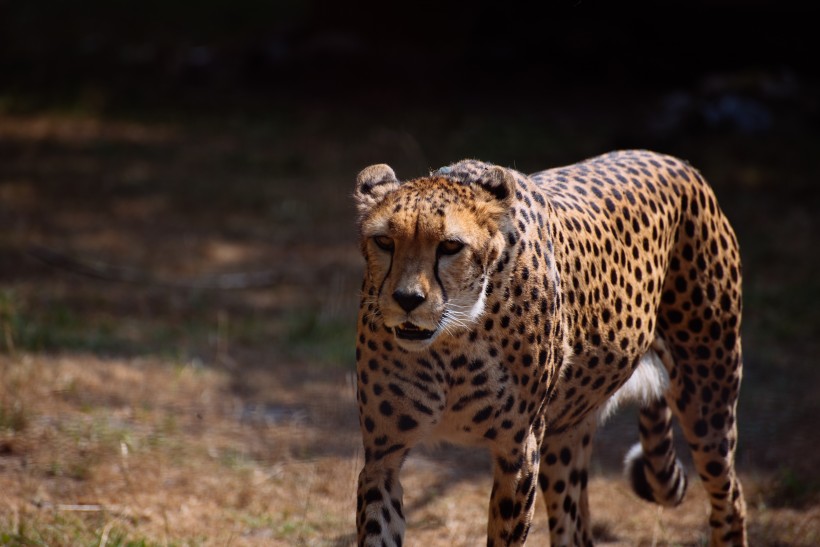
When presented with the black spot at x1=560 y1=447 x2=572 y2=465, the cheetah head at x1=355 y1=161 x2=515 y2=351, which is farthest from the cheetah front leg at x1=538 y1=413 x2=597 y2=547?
the cheetah head at x1=355 y1=161 x2=515 y2=351

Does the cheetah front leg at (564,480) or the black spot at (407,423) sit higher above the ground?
the black spot at (407,423)

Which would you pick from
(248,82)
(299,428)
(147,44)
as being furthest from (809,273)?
(147,44)

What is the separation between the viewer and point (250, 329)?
623 cm

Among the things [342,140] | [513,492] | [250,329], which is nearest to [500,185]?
[513,492]

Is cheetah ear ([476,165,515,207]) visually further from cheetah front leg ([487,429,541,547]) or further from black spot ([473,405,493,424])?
cheetah front leg ([487,429,541,547])

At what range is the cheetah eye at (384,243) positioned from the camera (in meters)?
2.60

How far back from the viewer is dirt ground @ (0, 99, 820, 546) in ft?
13.4

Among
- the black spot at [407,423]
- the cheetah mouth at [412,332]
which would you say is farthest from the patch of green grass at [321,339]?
the cheetah mouth at [412,332]

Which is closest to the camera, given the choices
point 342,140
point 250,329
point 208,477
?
point 208,477

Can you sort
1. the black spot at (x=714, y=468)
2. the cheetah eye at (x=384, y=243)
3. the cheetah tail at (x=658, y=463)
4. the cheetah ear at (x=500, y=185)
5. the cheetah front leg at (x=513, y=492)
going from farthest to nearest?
the cheetah tail at (x=658, y=463) → the black spot at (x=714, y=468) → the cheetah front leg at (x=513, y=492) → the cheetah ear at (x=500, y=185) → the cheetah eye at (x=384, y=243)

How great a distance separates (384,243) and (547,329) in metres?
0.55

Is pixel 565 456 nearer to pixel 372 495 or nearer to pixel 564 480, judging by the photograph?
pixel 564 480

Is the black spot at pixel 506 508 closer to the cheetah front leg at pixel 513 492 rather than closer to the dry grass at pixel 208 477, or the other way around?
the cheetah front leg at pixel 513 492

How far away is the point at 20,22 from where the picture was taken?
14.5 meters
